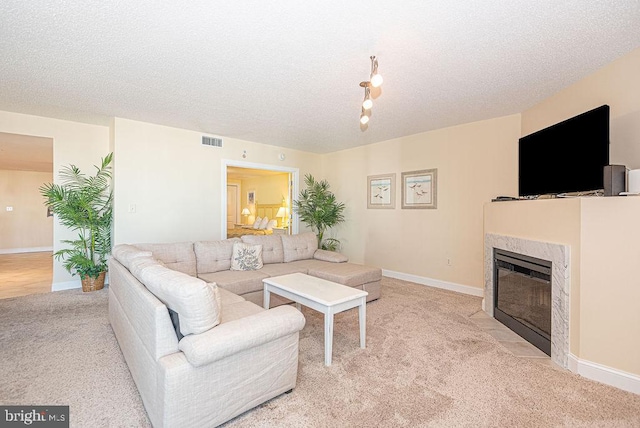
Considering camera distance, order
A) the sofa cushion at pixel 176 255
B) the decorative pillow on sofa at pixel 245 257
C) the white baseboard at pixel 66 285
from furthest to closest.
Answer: the white baseboard at pixel 66 285
the decorative pillow on sofa at pixel 245 257
the sofa cushion at pixel 176 255

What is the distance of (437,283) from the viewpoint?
4.67 metres

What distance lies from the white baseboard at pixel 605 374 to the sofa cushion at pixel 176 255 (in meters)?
3.68

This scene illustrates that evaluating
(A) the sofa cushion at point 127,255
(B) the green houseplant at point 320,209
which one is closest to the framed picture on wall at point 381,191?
(B) the green houseplant at point 320,209

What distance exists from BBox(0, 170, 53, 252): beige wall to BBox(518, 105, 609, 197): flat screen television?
11525mm

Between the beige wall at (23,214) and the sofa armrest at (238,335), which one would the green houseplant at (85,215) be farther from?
the beige wall at (23,214)

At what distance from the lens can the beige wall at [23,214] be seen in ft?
26.4

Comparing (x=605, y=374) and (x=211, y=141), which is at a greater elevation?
(x=211, y=141)

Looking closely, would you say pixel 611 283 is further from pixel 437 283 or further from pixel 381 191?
pixel 381 191

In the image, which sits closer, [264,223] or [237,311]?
[237,311]

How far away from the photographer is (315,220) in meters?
5.89

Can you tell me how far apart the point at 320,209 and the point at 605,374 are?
443 cm

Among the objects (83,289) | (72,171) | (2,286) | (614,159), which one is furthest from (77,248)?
(614,159)

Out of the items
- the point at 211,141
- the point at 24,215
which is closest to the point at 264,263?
the point at 211,141

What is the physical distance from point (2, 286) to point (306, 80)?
220 inches
